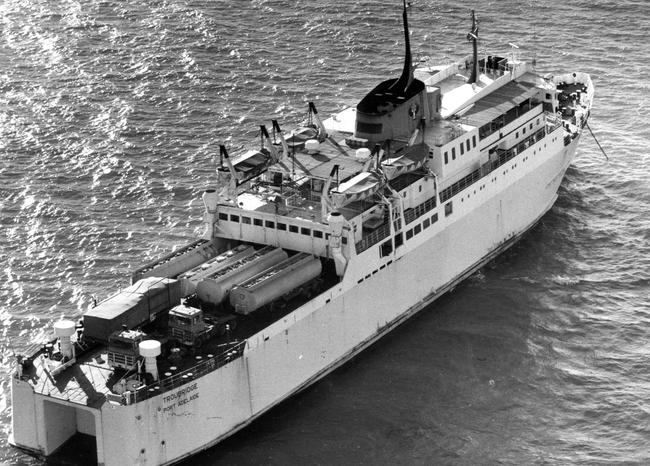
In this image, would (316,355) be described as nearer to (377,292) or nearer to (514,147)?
(377,292)

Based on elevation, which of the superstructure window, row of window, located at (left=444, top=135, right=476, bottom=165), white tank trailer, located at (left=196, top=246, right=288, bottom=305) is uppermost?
the superstructure window

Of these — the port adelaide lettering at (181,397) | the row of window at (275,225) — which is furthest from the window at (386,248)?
the port adelaide lettering at (181,397)

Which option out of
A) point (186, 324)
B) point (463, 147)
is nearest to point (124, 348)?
point (186, 324)

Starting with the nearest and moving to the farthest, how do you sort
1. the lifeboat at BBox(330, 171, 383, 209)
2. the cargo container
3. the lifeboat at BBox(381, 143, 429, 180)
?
the cargo container, the lifeboat at BBox(330, 171, 383, 209), the lifeboat at BBox(381, 143, 429, 180)

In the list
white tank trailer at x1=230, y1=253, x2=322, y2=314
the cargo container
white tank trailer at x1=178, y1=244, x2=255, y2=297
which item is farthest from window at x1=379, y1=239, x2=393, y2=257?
the cargo container

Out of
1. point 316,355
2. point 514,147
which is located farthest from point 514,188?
point 316,355

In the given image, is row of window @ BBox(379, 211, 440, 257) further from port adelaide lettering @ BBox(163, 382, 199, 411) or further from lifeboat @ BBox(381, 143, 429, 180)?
port adelaide lettering @ BBox(163, 382, 199, 411)

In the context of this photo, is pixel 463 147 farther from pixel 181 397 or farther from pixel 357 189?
pixel 181 397
